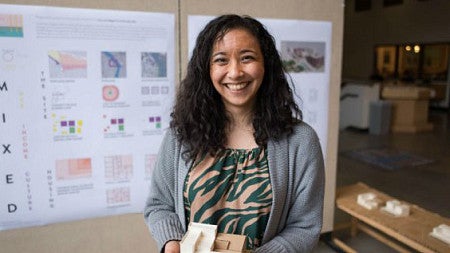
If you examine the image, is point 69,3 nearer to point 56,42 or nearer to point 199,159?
point 56,42

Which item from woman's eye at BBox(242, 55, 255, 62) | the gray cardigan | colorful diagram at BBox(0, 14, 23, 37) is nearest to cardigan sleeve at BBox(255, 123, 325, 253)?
the gray cardigan

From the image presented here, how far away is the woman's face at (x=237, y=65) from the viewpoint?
1.29 m

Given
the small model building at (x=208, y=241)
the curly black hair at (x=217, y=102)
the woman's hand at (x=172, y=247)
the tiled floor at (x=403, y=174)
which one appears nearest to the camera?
the small model building at (x=208, y=241)

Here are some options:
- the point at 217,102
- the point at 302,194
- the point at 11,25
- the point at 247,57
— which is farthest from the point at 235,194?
the point at 11,25

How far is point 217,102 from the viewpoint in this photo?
149 centimetres

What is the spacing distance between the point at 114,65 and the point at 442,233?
8.06 feet

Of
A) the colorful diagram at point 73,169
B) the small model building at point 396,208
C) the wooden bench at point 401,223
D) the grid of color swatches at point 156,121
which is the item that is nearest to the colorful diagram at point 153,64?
the grid of color swatches at point 156,121

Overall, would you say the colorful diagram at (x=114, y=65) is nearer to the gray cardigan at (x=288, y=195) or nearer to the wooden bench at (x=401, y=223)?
the gray cardigan at (x=288, y=195)

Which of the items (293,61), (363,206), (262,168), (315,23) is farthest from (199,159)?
(363,206)

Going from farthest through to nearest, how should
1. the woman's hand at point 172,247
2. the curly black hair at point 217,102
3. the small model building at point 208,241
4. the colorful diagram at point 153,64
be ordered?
the colorful diagram at point 153,64, the curly black hair at point 217,102, the woman's hand at point 172,247, the small model building at point 208,241

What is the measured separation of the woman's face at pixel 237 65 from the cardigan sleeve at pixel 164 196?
1.02 ft

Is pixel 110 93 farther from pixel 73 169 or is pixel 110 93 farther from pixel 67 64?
pixel 73 169

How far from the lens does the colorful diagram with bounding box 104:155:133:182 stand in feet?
8.36

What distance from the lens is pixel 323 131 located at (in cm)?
316
